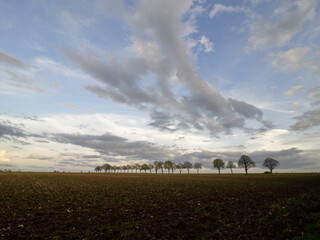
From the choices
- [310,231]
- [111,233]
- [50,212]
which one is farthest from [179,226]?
[50,212]

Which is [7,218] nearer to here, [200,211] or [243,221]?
[200,211]

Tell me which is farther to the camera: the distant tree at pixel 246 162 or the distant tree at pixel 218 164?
the distant tree at pixel 218 164

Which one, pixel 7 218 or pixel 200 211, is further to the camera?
pixel 200 211

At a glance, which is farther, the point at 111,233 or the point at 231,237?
the point at 111,233

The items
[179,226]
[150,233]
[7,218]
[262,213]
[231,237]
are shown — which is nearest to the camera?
[231,237]

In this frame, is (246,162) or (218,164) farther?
(218,164)

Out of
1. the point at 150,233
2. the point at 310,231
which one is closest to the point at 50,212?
the point at 150,233

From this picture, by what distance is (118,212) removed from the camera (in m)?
17.2

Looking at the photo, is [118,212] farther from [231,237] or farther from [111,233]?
[231,237]

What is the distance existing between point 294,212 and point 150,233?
46.2 ft

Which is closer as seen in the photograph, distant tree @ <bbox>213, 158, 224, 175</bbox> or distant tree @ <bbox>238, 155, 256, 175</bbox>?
distant tree @ <bbox>238, 155, 256, 175</bbox>

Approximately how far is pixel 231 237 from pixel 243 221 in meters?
3.67

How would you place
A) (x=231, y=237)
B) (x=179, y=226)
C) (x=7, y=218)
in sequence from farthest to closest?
(x=7, y=218) < (x=179, y=226) < (x=231, y=237)

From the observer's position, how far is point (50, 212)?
17.3 m
